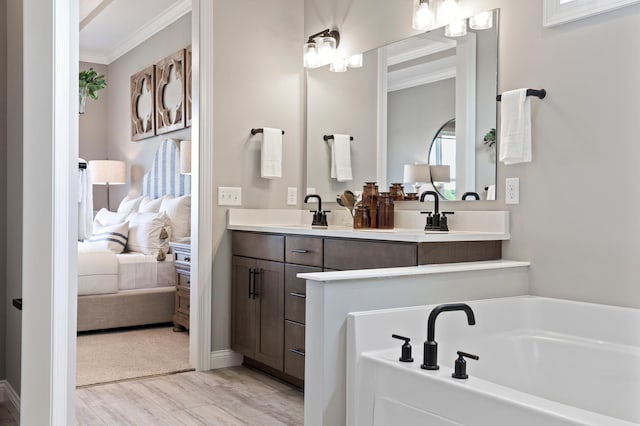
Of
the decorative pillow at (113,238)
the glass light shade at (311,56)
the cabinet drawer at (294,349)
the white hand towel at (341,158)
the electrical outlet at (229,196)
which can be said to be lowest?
the cabinet drawer at (294,349)

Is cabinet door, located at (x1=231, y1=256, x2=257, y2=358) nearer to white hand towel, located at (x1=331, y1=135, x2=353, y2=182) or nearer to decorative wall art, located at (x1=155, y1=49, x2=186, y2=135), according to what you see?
white hand towel, located at (x1=331, y1=135, x2=353, y2=182)

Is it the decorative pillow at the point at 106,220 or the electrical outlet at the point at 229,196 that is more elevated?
the electrical outlet at the point at 229,196

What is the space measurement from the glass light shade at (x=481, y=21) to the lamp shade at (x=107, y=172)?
5254mm

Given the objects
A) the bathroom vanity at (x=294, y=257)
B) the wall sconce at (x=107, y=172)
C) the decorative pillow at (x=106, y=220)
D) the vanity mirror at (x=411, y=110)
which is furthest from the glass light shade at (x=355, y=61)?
the wall sconce at (x=107, y=172)

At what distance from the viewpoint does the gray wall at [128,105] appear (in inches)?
235

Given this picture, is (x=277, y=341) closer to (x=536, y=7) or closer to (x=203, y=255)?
(x=203, y=255)

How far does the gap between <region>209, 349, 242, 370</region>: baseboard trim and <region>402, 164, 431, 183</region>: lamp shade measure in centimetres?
157

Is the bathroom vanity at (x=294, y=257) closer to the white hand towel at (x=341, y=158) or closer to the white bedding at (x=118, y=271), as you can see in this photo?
the white hand towel at (x=341, y=158)

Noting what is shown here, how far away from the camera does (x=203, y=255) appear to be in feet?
12.3

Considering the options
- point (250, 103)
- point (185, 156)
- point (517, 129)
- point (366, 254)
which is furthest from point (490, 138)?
point (185, 156)

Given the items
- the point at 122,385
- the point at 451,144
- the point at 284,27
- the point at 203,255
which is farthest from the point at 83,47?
the point at 451,144

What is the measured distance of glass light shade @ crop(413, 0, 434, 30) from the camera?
3.13 m

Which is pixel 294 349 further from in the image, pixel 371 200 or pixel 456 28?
pixel 456 28

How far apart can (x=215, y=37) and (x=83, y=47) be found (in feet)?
14.9
